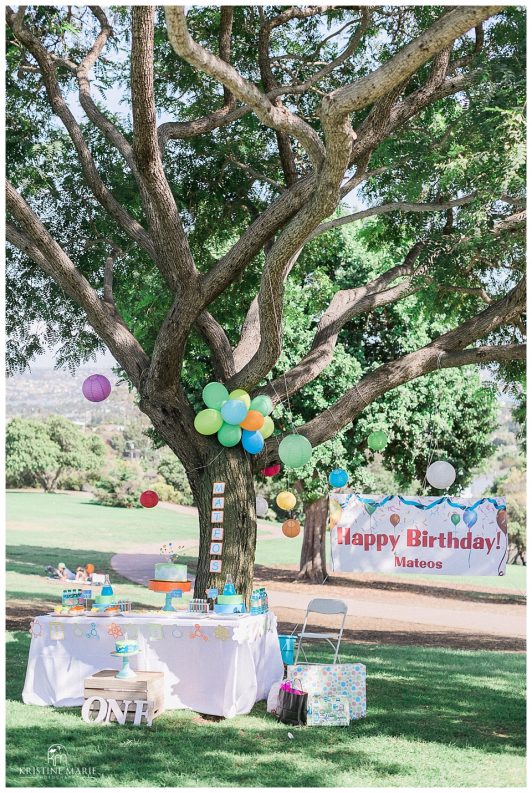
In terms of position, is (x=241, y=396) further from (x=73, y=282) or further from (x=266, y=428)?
(x=73, y=282)

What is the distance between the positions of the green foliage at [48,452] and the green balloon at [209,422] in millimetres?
41046

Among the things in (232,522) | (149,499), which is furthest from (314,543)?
(232,522)

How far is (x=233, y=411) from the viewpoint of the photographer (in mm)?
7961

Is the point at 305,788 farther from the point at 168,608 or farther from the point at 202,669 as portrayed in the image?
the point at 168,608

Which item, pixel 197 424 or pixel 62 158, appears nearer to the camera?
pixel 197 424

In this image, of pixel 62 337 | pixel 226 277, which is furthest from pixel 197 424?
pixel 62 337

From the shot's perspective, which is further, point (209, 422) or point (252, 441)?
point (252, 441)

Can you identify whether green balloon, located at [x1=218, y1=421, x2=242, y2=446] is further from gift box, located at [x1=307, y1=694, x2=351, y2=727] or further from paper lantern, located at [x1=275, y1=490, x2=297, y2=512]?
gift box, located at [x1=307, y1=694, x2=351, y2=727]

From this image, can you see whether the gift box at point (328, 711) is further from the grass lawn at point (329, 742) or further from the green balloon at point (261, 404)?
the green balloon at point (261, 404)

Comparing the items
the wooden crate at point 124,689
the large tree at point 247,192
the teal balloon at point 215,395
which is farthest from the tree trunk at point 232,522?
the wooden crate at point 124,689

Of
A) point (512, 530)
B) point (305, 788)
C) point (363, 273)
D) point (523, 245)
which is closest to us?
point (305, 788)

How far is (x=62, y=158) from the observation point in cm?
1134

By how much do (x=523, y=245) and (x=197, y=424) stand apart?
3.54m

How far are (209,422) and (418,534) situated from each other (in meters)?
6.06
